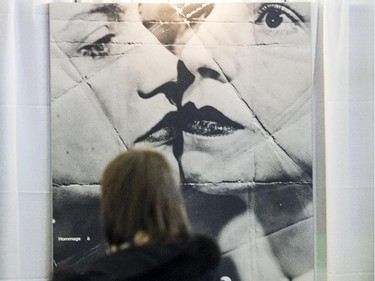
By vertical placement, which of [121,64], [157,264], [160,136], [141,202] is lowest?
[157,264]

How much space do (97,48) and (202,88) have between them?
39 centimetres

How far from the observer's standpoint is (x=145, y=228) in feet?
4.20

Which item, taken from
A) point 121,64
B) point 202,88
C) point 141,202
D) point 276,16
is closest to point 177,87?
point 202,88

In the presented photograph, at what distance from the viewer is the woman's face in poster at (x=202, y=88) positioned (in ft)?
7.32

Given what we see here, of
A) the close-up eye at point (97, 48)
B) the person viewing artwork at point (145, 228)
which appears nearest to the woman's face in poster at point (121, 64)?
the close-up eye at point (97, 48)

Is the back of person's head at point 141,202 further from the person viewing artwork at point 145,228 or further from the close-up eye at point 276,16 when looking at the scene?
the close-up eye at point 276,16

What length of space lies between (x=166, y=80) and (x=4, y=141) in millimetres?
596

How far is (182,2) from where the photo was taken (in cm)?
225

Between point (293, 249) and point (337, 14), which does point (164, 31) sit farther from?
point (293, 249)

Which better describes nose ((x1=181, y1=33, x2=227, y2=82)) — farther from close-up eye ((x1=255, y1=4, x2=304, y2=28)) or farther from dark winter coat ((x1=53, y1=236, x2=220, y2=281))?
dark winter coat ((x1=53, y1=236, x2=220, y2=281))

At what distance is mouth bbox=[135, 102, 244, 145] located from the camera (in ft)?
7.32

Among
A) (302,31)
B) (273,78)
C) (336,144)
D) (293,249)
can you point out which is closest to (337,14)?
(302,31)

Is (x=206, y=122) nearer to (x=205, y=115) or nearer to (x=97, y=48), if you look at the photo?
(x=205, y=115)

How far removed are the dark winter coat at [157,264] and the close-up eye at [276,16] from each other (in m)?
1.12
